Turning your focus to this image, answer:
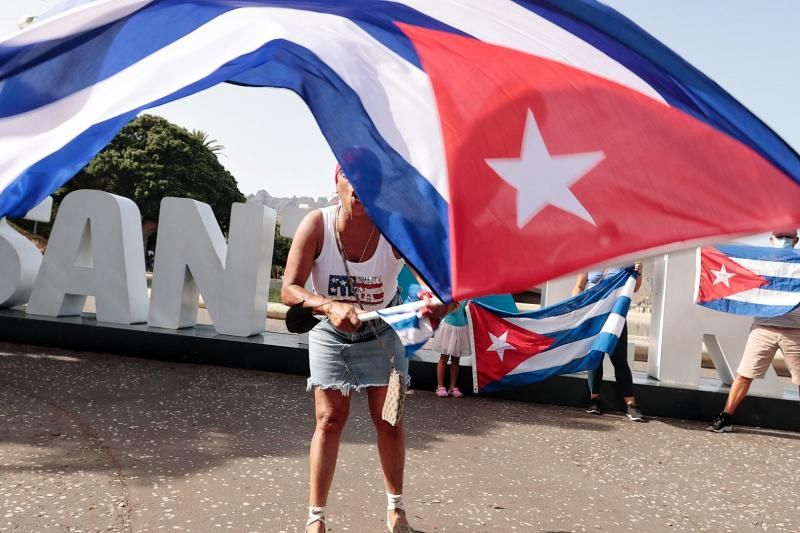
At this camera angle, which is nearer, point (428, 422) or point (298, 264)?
point (298, 264)

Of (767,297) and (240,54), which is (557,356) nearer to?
(767,297)

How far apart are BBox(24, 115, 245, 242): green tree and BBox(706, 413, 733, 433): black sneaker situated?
118 feet

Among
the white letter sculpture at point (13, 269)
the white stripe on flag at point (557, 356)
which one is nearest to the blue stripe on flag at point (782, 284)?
the white stripe on flag at point (557, 356)

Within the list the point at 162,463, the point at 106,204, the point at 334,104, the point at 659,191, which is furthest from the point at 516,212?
the point at 106,204

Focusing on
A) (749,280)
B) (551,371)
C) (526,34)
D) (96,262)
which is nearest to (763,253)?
(749,280)

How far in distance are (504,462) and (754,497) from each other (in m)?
1.56

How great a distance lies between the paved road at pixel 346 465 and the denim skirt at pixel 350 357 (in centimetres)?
84

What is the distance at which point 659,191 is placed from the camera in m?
2.27

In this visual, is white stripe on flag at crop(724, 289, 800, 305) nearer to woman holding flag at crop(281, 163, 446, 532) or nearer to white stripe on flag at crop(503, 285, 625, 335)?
white stripe on flag at crop(503, 285, 625, 335)

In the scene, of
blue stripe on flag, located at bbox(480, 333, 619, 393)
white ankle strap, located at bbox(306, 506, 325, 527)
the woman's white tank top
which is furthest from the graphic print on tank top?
blue stripe on flag, located at bbox(480, 333, 619, 393)

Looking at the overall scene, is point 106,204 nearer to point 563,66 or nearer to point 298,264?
point 298,264

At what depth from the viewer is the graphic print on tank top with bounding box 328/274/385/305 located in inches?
114

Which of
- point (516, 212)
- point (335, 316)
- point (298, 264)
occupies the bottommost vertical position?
point (335, 316)

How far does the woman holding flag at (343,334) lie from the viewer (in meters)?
2.84
